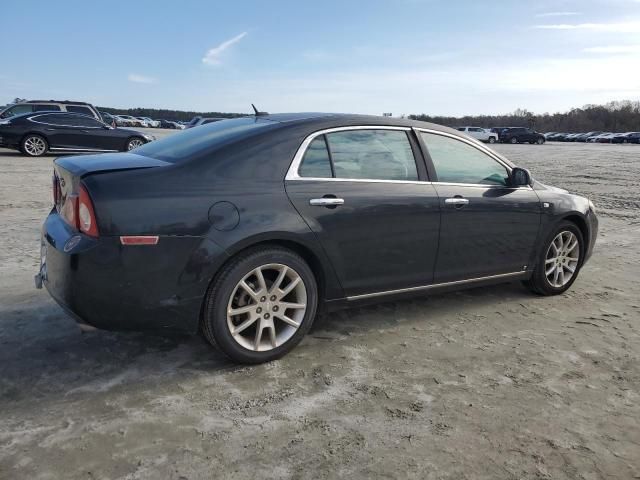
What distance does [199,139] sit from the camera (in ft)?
12.4

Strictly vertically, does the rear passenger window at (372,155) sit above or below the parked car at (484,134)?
above

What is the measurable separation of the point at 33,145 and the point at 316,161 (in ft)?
50.8

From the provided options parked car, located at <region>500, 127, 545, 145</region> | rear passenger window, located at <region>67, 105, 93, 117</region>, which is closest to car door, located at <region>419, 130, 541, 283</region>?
rear passenger window, located at <region>67, 105, 93, 117</region>

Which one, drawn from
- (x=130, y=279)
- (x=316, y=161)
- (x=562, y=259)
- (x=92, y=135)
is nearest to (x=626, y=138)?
Answer: (x=92, y=135)

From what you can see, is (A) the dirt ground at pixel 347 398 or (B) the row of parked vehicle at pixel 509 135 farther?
(B) the row of parked vehicle at pixel 509 135

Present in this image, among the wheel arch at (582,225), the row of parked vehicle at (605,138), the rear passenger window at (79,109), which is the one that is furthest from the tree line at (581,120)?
the wheel arch at (582,225)

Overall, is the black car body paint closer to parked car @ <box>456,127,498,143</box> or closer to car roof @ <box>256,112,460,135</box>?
car roof @ <box>256,112,460,135</box>

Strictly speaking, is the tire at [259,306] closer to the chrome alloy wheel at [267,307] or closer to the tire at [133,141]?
the chrome alloy wheel at [267,307]

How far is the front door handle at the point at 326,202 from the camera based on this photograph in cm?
354

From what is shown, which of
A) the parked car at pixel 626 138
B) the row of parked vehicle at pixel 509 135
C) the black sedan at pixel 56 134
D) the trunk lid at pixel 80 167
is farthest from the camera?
the parked car at pixel 626 138

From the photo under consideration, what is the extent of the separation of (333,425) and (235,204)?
134 cm

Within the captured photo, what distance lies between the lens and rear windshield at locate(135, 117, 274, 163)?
3.52m

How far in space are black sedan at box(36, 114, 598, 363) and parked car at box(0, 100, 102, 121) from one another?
49.8ft

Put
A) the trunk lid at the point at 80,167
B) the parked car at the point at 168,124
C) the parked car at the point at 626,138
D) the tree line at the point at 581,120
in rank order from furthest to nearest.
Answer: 1. the tree line at the point at 581,120
2. the parked car at the point at 168,124
3. the parked car at the point at 626,138
4. the trunk lid at the point at 80,167
